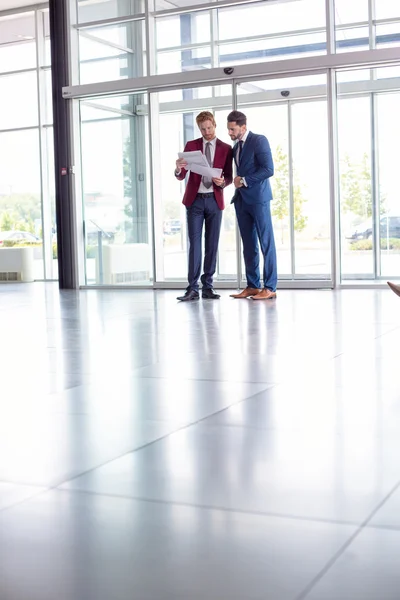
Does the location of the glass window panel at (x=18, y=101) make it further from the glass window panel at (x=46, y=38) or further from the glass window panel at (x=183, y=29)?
the glass window panel at (x=183, y=29)

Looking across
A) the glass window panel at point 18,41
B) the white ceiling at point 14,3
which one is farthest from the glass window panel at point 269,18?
the glass window panel at point 18,41

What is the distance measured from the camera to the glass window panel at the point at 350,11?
10.5 m

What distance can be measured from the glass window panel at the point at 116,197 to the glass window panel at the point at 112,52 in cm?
38

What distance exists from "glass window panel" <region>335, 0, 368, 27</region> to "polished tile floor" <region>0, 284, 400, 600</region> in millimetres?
6507

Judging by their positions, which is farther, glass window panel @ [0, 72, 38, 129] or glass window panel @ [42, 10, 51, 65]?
glass window panel @ [0, 72, 38, 129]

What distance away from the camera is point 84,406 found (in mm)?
3311

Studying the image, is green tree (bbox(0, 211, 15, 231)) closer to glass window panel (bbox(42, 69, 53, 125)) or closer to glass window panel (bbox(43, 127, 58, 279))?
glass window panel (bbox(43, 127, 58, 279))

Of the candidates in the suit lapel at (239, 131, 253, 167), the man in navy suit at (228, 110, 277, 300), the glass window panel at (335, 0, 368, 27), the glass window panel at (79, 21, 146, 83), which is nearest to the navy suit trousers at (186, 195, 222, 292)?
the man in navy suit at (228, 110, 277, 300)

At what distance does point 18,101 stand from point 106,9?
5.15m

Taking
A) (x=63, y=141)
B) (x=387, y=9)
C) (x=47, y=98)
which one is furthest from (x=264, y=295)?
(x=47, y=98)

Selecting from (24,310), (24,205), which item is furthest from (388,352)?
(24,205)

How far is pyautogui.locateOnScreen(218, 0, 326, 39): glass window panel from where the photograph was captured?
1068cm

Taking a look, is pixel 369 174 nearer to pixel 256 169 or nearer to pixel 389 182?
pixel 389 182

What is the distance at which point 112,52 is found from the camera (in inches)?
467
